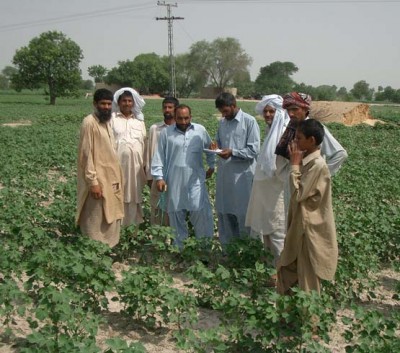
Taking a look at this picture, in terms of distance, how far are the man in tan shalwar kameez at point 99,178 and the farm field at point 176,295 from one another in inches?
10.5

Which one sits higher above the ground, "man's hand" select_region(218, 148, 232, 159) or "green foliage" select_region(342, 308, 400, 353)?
"man's hand" select_region(218, 148, 232, 159)

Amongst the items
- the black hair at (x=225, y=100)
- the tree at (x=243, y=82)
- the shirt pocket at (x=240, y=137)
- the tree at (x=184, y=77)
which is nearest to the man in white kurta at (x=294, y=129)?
the black hair at (x=225, y=100)

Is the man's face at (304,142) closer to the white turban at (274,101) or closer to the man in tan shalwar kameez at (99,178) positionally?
the white turban at (274,101)

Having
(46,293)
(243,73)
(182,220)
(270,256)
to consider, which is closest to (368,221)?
(270,256)

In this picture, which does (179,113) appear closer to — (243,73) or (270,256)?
(270,256)

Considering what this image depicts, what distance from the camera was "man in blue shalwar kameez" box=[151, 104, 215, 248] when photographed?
4.96m

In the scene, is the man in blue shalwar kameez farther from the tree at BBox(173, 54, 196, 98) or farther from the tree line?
the tree at BBox(173, 54, 196, 98)

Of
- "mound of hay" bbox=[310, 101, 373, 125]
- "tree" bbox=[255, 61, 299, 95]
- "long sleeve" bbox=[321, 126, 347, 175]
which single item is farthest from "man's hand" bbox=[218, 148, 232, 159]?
"tree" bbox=[255, 61, 299, 95]

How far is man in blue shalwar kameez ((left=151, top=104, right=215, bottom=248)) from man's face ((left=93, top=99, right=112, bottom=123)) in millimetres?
563

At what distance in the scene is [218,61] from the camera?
92562 mm

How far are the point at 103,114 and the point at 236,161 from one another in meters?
1.37

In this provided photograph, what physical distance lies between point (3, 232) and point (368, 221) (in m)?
4.01

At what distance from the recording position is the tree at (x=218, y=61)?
9188cm

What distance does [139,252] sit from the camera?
5289 millimetres
